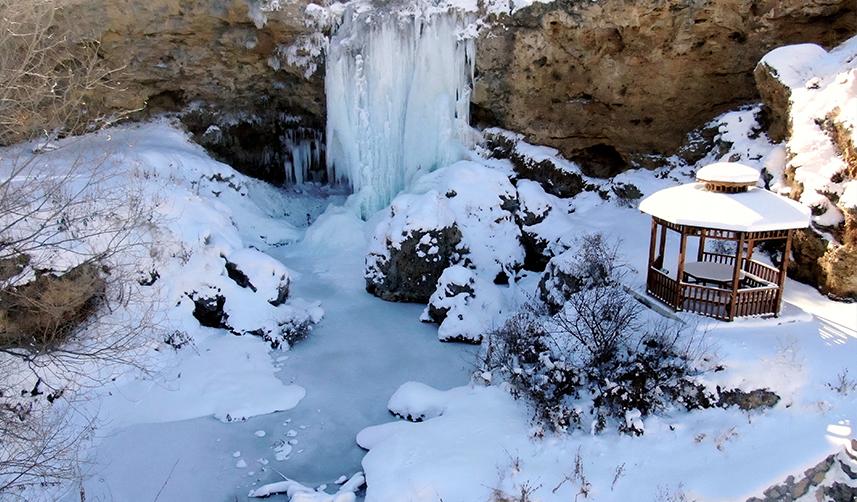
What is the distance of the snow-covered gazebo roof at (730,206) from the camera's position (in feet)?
30.7

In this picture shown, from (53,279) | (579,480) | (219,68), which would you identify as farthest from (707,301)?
(219,68)

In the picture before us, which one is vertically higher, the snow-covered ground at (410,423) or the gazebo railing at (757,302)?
the gazebo railing at (757,302)

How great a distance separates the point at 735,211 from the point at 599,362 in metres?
2.97

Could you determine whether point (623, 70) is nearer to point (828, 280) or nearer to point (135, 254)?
point (828, 280)

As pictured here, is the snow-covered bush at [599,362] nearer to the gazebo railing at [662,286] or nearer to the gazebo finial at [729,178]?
the gazebo railing at [662,286]

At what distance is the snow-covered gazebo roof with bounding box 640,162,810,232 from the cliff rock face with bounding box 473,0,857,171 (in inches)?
264

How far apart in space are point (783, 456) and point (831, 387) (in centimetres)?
136

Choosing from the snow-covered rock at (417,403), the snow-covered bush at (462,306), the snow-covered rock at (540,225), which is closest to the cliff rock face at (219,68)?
the snow-covered rock at (540,225)

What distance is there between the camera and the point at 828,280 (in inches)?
422

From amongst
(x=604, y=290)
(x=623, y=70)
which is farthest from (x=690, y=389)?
(x=623, y=70)

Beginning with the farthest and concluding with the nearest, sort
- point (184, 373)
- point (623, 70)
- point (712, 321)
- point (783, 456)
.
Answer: point (623, 70), point (184, 373), point (712, 321), point (783, 456)

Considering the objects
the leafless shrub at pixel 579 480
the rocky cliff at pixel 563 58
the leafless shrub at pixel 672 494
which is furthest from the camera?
the rocky cliff at pixel 563 58

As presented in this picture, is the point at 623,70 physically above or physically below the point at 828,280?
above

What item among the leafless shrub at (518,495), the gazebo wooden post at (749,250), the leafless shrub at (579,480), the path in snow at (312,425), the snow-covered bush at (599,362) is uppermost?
the gazebo wooden post at (749,250)
